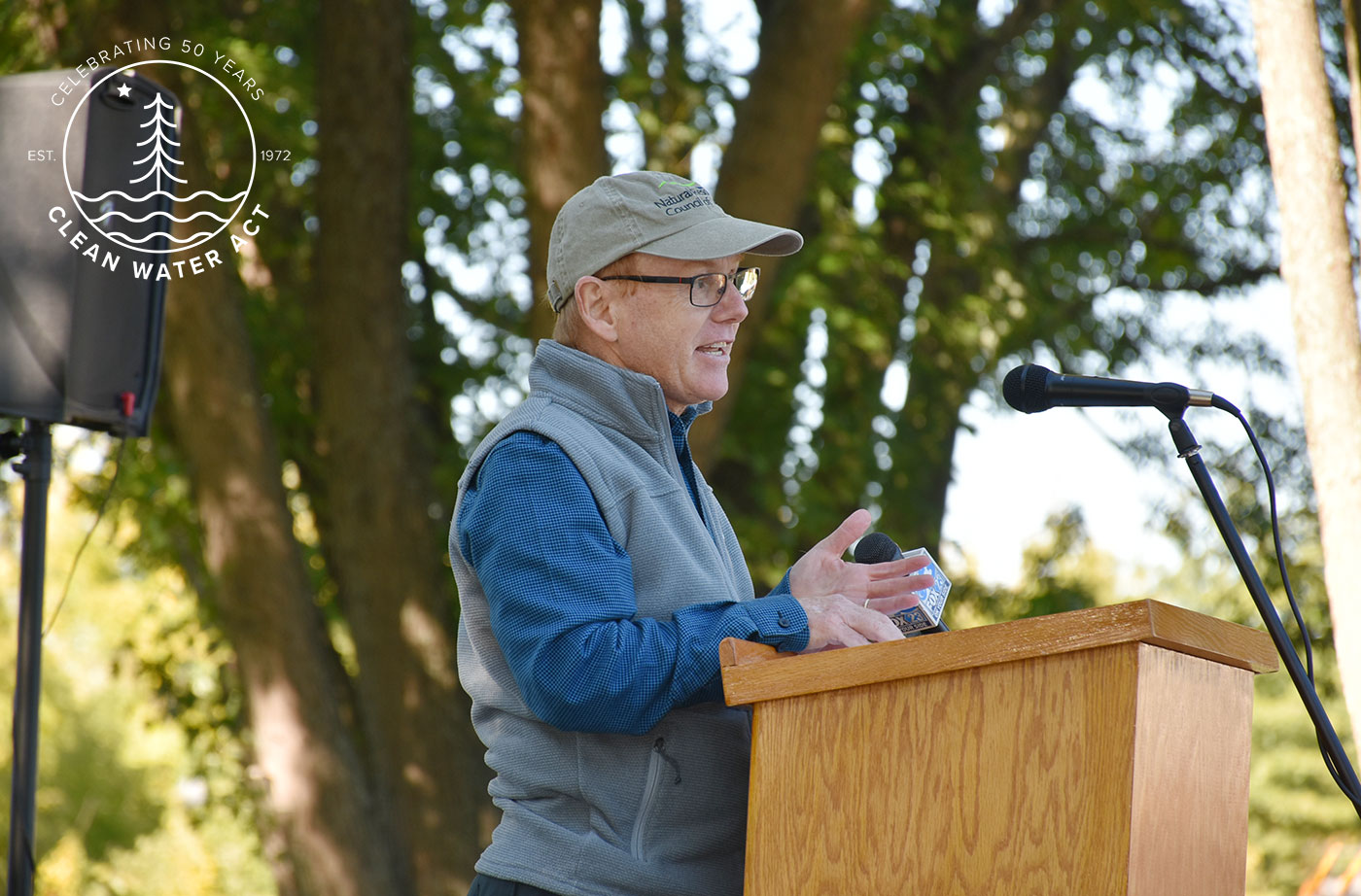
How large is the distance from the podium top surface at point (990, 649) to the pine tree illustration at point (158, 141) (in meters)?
2.52

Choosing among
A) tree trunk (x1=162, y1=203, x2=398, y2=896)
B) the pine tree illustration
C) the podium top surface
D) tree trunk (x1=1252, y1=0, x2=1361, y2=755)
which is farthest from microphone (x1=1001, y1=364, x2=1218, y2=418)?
tree trunk (x1=162, y1=203, x2=398, y2=896)

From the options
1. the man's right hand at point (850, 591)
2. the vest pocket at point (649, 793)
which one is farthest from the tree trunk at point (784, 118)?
the vest pocket at point (649, 793)

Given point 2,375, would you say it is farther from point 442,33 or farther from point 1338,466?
point 442,33

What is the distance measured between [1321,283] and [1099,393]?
2151 mm

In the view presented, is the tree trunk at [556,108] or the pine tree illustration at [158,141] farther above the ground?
the tree trunk at [556,108]

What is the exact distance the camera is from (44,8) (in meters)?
6.31

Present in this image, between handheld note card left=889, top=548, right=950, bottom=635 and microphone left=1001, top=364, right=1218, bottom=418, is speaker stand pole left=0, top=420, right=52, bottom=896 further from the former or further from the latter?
microphone left=1001, top=364, right=1218, bottom=418

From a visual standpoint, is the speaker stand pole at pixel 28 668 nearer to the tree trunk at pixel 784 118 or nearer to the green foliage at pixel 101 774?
the tree trunk at pixel 784 118

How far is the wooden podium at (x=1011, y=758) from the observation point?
165 centimetres

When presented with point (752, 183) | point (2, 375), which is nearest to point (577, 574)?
point (2, 375)

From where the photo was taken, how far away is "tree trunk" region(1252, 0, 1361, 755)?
12.7ft

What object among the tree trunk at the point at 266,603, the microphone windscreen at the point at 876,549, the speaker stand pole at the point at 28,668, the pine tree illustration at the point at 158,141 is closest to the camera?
the microphone windscreen at the point at 876,549

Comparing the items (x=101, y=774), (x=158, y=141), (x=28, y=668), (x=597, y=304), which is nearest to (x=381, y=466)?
(x=158, y=141)

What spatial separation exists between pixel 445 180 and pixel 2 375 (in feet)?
17.3
